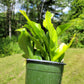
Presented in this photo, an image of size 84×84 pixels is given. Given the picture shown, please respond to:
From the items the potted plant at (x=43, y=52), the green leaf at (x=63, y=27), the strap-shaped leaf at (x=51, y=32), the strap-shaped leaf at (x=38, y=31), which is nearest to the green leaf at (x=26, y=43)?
the potted plant at (x=43, y=52)

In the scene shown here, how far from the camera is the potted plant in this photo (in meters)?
1.69

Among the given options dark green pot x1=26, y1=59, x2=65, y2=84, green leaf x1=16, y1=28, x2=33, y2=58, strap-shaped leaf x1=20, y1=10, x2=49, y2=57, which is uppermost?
strap-shaped leaf x1=20, y1=10, x2=49, y2=57

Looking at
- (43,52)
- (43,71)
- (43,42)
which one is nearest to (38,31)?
(43,42)

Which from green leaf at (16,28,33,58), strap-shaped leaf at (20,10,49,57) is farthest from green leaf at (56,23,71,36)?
green leaf at (16,28,33,58)

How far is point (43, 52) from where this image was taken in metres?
1.81

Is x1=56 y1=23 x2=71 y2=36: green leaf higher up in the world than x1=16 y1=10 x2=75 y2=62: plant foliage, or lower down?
higher up

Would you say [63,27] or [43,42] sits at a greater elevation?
[63,27]

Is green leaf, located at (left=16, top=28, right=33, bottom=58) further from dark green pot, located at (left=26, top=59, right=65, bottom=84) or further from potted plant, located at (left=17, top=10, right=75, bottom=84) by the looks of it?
dark green pot, located at (left=26, top=59, right=65, bottom=84)

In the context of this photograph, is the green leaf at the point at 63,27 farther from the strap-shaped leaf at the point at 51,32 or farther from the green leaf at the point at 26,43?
the green leaf at the point at 26,43

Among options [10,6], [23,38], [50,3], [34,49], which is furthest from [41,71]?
[50,3]

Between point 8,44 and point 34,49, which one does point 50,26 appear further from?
point 8,44

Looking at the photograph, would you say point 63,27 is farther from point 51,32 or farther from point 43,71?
point 43,71

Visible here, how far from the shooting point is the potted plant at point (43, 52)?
1.69 meters

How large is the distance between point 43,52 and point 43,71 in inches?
10.2
